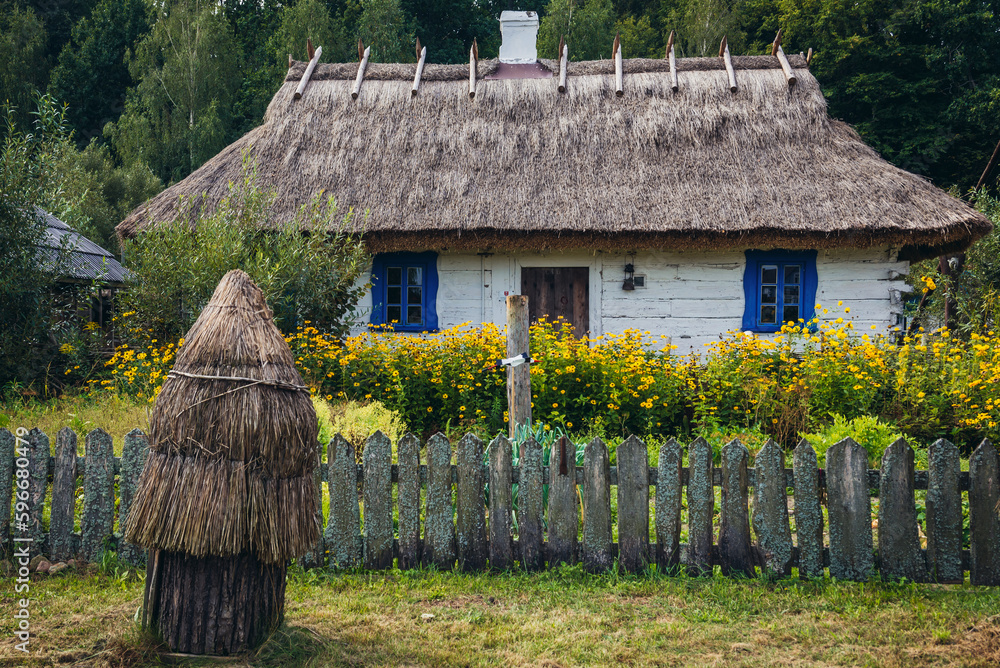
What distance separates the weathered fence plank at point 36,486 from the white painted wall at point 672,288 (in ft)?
21.6

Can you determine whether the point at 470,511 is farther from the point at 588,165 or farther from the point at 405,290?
the point at 588,165

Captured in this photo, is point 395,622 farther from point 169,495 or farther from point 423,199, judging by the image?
point 423,199

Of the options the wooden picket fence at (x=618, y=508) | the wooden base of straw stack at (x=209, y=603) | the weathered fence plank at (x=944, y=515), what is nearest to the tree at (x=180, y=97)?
the wooden picket fence at (x=618, y=508)

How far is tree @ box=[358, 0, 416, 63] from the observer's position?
23.1 m

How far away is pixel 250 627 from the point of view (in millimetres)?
3240

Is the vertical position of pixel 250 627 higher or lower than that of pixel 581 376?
lower

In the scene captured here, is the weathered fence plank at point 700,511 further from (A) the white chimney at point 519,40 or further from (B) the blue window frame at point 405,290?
(A) the white chimney at point 519,40

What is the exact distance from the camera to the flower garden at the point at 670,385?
23.1 ft

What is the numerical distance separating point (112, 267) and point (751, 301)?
40.0 feet

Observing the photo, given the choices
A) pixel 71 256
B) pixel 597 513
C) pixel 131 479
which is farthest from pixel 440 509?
pixel 71 256

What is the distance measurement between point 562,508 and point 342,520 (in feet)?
4.22

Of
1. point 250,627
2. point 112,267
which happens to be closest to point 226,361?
point 250,627

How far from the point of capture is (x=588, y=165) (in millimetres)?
11109

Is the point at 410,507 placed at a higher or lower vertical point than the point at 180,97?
lower
